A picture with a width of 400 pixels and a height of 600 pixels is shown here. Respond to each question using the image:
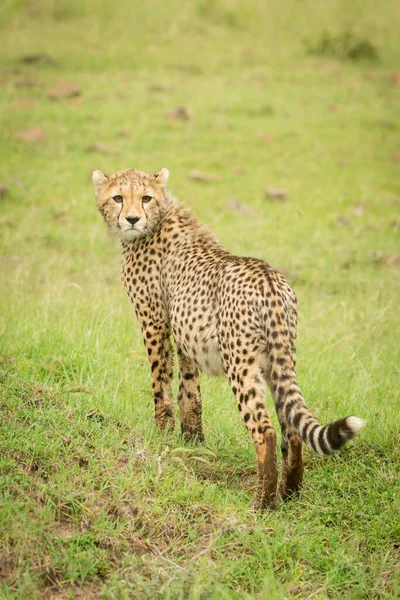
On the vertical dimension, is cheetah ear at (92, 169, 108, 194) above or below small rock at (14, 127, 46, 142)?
above

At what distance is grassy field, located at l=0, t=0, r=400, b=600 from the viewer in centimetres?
328

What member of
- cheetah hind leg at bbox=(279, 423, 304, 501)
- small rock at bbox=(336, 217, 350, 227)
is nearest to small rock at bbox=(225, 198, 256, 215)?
small rock at bbox=(336, 217, 350, 227)

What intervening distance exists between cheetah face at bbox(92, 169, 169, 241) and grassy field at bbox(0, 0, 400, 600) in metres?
0.87

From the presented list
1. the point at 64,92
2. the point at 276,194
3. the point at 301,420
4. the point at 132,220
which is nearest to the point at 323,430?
the point at 301,420

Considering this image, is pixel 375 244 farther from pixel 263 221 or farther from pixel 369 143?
pixel 369 143

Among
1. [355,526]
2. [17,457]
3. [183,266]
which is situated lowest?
[355,526]

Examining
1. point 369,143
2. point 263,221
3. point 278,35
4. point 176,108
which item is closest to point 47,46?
point 176,108

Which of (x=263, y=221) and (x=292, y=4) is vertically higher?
(x=292, y=4)

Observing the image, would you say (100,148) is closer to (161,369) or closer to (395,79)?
(161,369)

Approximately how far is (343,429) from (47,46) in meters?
12.0

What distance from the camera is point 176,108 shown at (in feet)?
37.8

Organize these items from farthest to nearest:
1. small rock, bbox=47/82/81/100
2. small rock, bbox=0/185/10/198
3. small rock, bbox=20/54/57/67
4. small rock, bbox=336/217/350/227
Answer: small rock, bbox=20/54/57/67 → small rock, bbox=47/82/81/100 → small rock, bbox=336/217/350/227 → small rock, bbox=0/185/10/198

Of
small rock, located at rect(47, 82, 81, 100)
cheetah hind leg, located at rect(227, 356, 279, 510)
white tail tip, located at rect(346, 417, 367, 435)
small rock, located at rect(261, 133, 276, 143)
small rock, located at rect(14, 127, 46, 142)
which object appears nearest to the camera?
white tail tip, located at rect(346, 417, 367, 435)

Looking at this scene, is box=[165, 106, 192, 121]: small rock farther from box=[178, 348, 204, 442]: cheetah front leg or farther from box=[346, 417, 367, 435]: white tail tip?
box=[346, 417, 367, 435]: white tail tip
